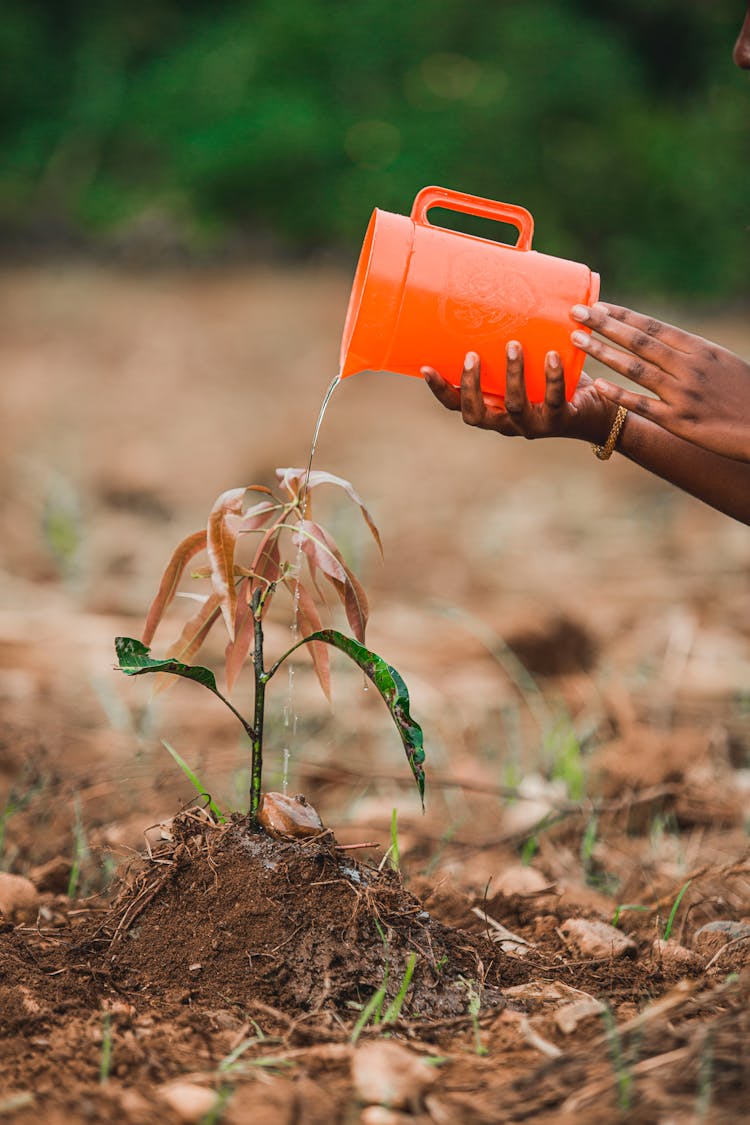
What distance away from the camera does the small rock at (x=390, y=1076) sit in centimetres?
112

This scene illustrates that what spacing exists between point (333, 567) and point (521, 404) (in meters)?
0.39

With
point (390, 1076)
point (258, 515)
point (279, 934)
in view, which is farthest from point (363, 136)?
point (390, 1076)

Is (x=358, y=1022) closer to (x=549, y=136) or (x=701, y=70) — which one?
(x=549, y=136)

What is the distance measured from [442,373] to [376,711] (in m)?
1.44

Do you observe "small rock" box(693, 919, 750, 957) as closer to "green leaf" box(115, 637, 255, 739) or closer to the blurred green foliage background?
"green leaf" box(115, 637, 255, 739)

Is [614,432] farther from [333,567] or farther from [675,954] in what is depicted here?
[675,954]

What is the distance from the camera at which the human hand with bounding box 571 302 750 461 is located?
1604 mm

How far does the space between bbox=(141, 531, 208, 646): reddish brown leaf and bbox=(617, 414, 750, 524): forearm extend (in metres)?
0.72

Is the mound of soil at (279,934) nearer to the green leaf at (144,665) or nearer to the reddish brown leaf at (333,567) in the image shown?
the green leaf at (144,665)

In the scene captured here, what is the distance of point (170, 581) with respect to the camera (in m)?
1.58

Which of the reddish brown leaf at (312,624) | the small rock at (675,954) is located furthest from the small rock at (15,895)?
the small rock at (675,954)

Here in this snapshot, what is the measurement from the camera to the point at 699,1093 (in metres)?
1.06

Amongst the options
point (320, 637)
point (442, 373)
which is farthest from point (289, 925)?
point (442, 373)

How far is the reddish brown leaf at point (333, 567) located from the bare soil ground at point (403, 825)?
0.32 m
